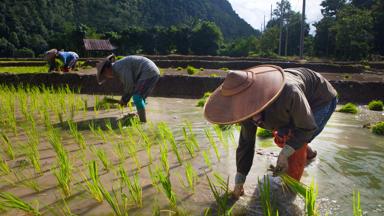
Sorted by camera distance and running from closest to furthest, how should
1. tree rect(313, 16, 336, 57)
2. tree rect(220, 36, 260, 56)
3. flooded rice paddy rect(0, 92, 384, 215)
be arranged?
1. flooded rice paddy rect(0, 92, 384, 215)
2. tree rect(313, 16, 336, 57)
3. tree rect(220, 36, 260, 56)

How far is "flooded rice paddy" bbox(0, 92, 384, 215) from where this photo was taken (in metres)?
2.23

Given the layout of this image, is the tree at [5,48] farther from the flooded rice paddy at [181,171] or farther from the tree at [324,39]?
the flooded rice paddy at [181,171]

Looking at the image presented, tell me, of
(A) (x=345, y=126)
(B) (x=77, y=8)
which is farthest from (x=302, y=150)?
(B) (x=77, y=8)

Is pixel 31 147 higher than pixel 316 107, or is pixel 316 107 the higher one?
pixel 316 107

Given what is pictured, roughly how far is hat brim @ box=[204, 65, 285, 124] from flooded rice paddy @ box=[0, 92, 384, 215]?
598 millimetres

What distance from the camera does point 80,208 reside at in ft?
7.17

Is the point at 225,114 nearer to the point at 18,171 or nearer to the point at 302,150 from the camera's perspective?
the point at 302,150

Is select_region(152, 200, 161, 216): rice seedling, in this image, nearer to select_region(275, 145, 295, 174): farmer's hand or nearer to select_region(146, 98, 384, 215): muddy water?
select_region(146, 98, 384, 215): muddy water

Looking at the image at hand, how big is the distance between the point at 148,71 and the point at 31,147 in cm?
202

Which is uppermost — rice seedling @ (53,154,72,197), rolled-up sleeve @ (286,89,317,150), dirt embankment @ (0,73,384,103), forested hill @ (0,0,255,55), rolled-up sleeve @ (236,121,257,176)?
forested hill @ (0,0,255,55)

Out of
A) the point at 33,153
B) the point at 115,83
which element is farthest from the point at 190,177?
the point at 115,83

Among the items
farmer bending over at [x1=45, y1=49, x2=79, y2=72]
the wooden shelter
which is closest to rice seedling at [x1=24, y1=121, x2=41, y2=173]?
farmer bending over at [x1=45, y1=49, x2=79, y2=72]

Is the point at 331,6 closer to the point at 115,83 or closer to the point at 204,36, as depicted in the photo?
the point at 204,36

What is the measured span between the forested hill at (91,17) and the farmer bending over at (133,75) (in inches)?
1380
